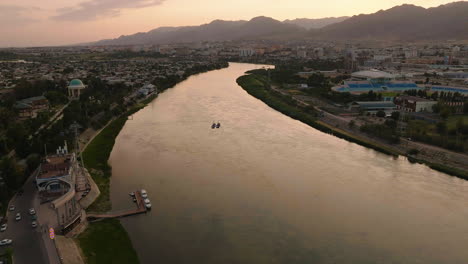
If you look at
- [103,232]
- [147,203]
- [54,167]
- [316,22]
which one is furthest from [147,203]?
[316,22]

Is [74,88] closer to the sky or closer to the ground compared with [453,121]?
closer to the sky

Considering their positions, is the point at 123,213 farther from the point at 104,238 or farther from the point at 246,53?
the point at 246,53

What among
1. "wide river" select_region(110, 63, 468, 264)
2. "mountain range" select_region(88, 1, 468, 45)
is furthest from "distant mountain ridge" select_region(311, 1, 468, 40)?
"wide river" select_region(110, 63, 468, 264)

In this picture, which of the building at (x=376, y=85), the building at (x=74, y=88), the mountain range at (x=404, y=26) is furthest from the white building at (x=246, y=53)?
the building at (x=74, y=88)

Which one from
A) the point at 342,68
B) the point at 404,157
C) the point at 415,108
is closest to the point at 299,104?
the point at 415,108

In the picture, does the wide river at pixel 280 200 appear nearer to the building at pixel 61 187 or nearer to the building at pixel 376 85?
the building at pixel 61 187

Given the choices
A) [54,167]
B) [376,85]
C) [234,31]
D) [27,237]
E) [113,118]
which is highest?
[234,31]
